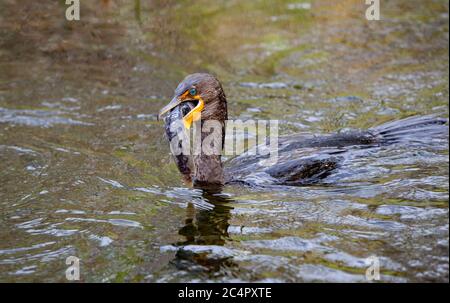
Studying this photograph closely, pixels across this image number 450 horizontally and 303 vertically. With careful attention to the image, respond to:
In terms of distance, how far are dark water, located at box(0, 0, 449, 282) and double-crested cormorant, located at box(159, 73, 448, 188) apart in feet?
0.69

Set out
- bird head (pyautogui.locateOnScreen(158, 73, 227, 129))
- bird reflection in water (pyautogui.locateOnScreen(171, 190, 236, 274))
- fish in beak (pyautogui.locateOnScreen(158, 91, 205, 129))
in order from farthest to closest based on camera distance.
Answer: bird head (pyautogui.locateOnScreen(158, 73, 227, 129)) < fish in beak (pyautogui.locateOnScreen(158, 91, 205, 129)) < bird reflection in water (pyautogui.locateOnScreen(171, 190, 236, 274))

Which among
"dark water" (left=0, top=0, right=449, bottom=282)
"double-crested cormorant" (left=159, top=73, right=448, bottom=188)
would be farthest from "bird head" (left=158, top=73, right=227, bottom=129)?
"dark water" (left=0, top=0, right=449, bottom=282)

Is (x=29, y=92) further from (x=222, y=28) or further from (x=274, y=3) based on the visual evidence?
(x=274, y=3)

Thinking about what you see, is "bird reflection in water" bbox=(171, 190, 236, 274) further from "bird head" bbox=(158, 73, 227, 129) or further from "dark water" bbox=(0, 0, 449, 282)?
"bird head" bbox=(158, 73, 227, 129)

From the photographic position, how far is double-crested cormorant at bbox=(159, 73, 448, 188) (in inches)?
276

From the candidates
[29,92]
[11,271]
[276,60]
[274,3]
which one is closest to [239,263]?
[11,271]

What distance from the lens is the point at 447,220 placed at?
5824mm

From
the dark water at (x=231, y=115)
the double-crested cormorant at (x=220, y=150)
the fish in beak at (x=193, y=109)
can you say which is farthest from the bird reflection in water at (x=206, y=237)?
the fish in beak at (x=193, y=109)

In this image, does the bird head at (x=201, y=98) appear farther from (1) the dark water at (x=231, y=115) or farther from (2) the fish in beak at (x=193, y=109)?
(1) the dark water at (x=231, y=115)

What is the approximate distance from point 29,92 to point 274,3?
20.5ft

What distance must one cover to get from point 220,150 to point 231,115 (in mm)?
2635

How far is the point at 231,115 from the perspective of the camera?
10055 mm

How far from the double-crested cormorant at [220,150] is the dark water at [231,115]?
210 mm

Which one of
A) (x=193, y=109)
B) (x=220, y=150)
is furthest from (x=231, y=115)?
(x=193, y=109)
